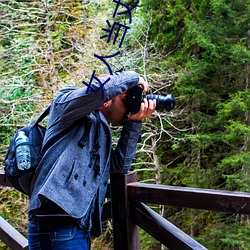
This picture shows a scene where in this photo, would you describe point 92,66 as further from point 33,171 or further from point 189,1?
point 33,171

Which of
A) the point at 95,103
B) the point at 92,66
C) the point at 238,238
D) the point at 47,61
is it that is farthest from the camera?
the point at 47,61

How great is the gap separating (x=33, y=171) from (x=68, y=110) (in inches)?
8.1

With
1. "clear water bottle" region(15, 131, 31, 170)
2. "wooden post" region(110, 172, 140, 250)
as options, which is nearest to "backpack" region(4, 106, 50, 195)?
"clear water bottle" region(15, 131, 31, 170)

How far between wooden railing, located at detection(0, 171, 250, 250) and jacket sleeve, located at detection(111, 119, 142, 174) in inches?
6.6

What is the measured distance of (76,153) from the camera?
1067mm

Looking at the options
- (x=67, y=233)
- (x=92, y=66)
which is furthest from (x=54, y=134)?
(x=92, y=66)

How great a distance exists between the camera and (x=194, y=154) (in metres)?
4.87

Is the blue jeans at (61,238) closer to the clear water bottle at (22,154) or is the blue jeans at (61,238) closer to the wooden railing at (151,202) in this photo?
the clear water bottle at (22,154)

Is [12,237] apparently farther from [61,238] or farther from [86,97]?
[86,97]

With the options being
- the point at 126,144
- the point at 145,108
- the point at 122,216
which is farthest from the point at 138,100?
the point at 122,216

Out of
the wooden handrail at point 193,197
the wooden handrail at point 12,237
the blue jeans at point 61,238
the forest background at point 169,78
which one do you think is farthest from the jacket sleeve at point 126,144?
the forest background at point 169,78

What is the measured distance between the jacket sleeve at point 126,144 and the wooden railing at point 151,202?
168 millimetres

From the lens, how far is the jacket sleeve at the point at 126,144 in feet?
4.08

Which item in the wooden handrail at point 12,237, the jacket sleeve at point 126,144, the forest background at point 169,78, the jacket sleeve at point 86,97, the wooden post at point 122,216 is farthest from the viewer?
the forest background at point 169,78
